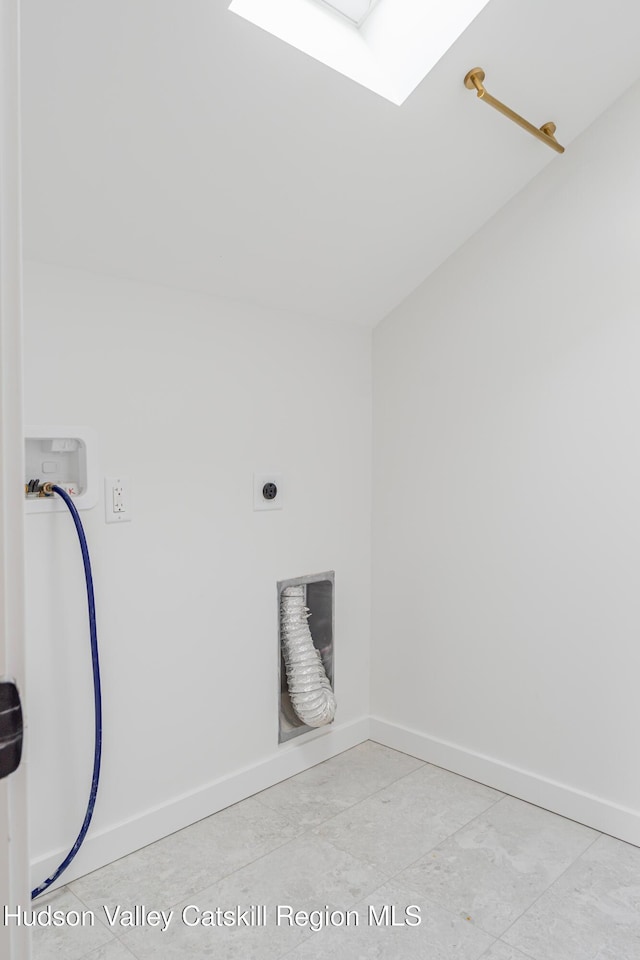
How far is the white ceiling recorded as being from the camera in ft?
4.29

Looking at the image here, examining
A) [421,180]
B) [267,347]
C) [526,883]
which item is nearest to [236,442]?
[267,347]

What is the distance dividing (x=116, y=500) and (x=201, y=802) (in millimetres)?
984

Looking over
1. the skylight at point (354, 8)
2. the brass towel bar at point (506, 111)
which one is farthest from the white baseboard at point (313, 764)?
the skylight at point (354, 8)

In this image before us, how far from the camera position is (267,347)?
2.15 metres

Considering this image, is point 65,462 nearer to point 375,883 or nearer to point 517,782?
point 375,883

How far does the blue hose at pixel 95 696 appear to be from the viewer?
1.59m

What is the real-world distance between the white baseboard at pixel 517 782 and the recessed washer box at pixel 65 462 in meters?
1.51

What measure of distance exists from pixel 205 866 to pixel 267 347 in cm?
156

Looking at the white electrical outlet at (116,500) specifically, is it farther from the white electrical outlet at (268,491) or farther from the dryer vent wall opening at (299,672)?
the dryer vent wall opening at (299,672)

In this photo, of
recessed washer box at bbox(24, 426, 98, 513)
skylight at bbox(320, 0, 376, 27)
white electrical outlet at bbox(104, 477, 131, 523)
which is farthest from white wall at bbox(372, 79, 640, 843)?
recessed washer box at bbox(24, 426, 98, 513)

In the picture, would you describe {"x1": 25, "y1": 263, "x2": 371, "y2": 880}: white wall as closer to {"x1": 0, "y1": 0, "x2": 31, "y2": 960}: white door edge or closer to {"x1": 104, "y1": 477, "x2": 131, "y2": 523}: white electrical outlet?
{"x1": 104, "y1": 477, "x2": 131, "y2": 523}: white electrical outlet

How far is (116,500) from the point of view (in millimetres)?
1757

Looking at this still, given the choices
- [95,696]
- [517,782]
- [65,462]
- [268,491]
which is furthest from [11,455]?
[517,782]

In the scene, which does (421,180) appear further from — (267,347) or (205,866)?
(205,866)
